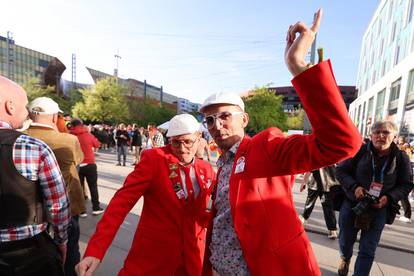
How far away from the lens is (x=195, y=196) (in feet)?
6.26

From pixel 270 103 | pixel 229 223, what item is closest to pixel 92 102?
pixel 270 103

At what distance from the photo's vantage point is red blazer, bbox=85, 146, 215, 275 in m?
1.76

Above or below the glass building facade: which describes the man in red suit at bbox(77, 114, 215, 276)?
below

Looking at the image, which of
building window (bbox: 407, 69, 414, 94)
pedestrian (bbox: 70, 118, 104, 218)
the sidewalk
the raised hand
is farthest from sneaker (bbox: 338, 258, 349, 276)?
building window (bbox: 407, 69, 414, 94)

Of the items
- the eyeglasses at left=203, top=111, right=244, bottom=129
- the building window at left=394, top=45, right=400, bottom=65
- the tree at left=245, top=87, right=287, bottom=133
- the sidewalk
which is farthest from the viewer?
the tree at left=245, top=87, right=287, bottom=133

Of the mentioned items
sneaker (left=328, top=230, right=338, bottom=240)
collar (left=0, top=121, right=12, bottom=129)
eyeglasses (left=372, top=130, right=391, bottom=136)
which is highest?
eyeglasses (left=372, top=130, right=391, bottom=136)

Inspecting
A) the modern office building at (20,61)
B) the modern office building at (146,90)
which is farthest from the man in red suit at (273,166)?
the modern office building at (20,61)

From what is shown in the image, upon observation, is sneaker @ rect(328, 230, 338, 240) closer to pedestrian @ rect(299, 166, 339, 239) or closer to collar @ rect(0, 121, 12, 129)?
pedestrian @ rect(299, 166, 339, 239)

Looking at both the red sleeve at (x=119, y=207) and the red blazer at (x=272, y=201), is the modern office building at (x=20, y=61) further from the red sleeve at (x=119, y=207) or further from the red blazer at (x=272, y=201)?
the red blazer at (x=272, y=201)

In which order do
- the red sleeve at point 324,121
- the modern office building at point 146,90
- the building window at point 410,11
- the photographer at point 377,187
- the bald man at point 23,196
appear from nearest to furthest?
the red sleeve at point 324,121
the bald man at point 23,196
the photographer at point 377,187
the building window at point 410,11
the modern office building at point 146,90

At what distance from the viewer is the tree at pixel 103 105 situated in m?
29.5

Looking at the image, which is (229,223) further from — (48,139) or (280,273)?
(48,139)

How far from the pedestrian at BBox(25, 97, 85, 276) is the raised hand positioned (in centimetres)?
242

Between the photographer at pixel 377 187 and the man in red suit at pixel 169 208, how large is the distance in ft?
6.29
